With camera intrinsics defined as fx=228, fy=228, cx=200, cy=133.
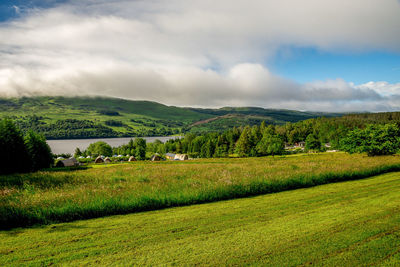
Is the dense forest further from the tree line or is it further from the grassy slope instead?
the tree line

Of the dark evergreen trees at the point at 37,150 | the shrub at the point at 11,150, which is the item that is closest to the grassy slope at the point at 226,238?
the shrub at the point at 11,150

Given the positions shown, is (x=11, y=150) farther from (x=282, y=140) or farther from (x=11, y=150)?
(x=282, y=140)

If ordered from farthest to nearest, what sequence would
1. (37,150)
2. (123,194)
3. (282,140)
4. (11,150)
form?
(282,140) → (37,150) → (11,150) → (123,194)

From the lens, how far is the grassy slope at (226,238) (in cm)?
541

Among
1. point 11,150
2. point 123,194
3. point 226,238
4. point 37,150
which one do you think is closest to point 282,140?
point 37,150

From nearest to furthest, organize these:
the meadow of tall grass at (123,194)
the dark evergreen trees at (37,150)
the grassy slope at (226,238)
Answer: the grassy slope at (226,238) < the meadow of tall grass at (123,194) < the dark evergreen trees at (37,150)

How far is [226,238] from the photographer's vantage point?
6.46 metres

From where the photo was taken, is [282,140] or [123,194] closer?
[123,194]

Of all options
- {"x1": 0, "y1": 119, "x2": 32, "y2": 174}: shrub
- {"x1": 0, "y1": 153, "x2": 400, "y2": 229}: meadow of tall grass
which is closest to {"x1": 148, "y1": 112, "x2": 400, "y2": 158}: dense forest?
{"x1": 0, "y1": 153, "x2": 400, "y2": 229}: meadow of tall grass

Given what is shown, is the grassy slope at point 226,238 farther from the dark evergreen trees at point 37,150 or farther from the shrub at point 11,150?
the dark evergreen trees at point 37,150

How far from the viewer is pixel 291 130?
16338 centimetres

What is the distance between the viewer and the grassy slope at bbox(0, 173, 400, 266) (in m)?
5.41

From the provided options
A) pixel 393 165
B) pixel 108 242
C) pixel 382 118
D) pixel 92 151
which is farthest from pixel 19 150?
pixel 382 118

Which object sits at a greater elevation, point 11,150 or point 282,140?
point 11,150
